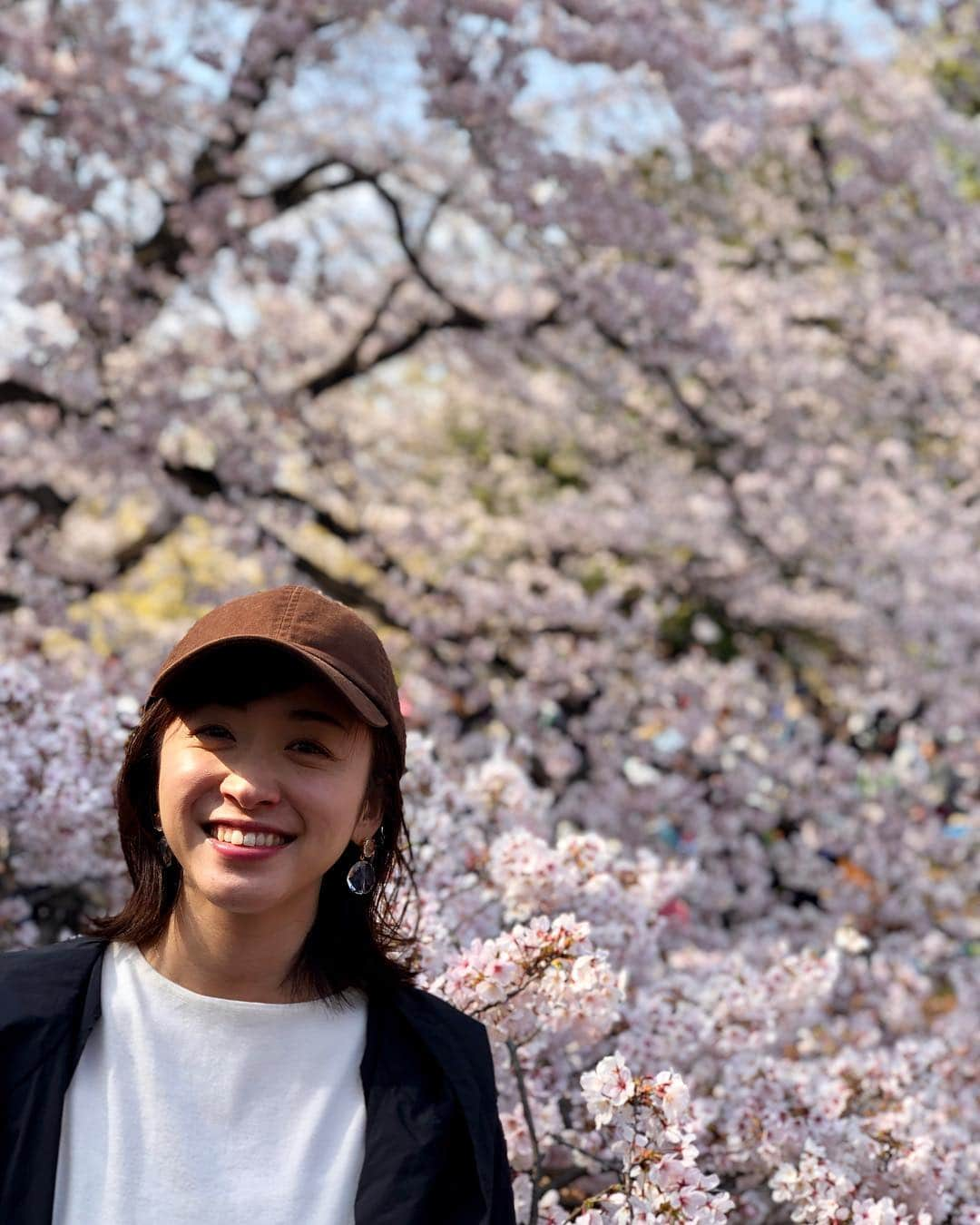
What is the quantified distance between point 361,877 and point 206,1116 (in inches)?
14.5

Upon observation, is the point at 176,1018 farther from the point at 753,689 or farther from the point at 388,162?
the point at 753,689

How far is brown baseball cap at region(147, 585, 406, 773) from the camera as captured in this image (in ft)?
5.02

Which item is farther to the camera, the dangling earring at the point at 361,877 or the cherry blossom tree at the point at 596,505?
the cherry blossom tree at the point at 596,505

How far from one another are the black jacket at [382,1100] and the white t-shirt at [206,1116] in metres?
0.03

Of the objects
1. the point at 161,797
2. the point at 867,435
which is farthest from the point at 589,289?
the point at 161,797

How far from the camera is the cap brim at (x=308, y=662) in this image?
1.51 m

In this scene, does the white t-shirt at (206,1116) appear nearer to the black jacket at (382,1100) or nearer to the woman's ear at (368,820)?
the black jacket at (382,1100)

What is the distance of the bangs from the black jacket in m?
0.34

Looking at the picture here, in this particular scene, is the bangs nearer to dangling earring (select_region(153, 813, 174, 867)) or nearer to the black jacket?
dangling earring (select_region(153, 813, 174, 867))

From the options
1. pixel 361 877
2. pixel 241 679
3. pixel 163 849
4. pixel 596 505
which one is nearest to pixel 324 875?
pixel 361 877

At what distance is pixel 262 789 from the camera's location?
153 cm

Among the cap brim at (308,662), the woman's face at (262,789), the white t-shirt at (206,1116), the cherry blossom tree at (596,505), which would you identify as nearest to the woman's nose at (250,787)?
the woman's face at (262,789)

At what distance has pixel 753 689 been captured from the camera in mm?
8492

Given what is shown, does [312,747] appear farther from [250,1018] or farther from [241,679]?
[250,1018]
